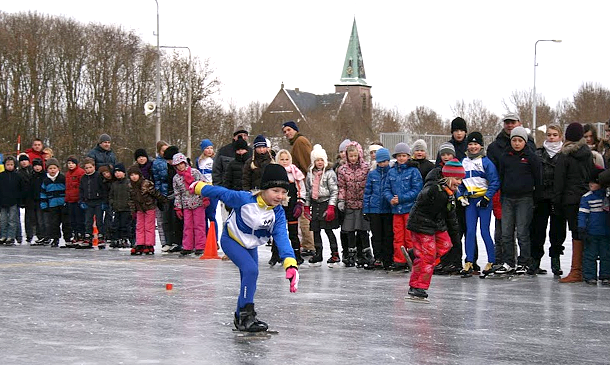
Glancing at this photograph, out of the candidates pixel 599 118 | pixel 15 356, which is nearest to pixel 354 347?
pixel 15 356

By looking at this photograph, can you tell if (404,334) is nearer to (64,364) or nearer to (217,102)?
(64,364)

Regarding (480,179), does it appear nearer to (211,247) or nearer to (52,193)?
(211,247)

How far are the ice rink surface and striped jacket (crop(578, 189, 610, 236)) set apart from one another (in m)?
0.80

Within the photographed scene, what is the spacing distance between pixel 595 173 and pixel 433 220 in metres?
3.09

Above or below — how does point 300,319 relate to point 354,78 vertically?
below

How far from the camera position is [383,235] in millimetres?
15594

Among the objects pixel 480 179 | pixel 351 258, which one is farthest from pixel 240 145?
pixel 480 179

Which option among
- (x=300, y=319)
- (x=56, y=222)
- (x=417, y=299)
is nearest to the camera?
(x=300, y=319)

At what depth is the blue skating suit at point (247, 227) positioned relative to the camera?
30.4ft

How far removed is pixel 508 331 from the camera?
9.41 metres

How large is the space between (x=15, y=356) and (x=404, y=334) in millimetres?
3524

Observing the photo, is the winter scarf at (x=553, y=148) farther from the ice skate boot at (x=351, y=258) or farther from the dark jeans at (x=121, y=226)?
the dark jeans at (x=121, y=226)

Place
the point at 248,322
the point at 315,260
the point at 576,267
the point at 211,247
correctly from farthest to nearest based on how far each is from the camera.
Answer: the point at 211,247 < the point at 315,260 < the point at 576,267 < the point at 248,322

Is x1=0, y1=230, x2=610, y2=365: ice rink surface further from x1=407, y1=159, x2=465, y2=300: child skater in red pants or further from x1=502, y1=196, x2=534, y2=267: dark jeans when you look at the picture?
x1=407, y1=159, x2=465, y2=300: child skater in red pants
